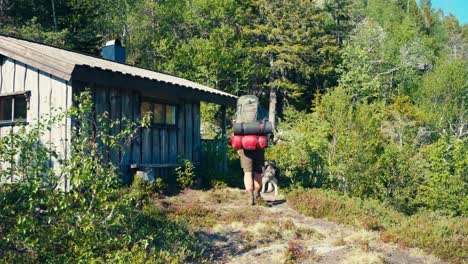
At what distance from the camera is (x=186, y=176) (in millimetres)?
12344

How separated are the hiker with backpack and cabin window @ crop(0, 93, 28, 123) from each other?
5.21m

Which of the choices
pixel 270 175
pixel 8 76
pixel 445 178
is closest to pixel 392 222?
pixel 270 175

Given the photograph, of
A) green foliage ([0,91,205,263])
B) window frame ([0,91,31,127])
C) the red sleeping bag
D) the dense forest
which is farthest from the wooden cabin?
the dense forest

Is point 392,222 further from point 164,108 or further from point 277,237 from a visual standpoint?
point 164,108

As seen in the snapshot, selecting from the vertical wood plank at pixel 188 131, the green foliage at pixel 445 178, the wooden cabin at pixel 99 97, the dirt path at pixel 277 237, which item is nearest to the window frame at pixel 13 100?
the wooden cabin at pixel 99 97

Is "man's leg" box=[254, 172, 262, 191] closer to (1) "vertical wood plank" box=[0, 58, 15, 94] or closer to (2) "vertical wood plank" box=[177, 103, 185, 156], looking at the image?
(2) "vertical wood plank" box=[177, 103, 185, 156]

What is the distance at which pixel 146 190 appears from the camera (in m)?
10.7

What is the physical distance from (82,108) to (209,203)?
5758mm

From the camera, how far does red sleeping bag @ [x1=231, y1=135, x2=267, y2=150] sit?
31.4ft

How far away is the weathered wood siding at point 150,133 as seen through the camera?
10.8 meters

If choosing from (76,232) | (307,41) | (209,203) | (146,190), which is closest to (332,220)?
(209,203)

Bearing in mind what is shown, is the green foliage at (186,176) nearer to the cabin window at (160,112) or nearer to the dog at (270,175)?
the cabin window at (160,112)

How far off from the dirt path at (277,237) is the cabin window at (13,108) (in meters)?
4.12

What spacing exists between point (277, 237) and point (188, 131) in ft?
21.1
